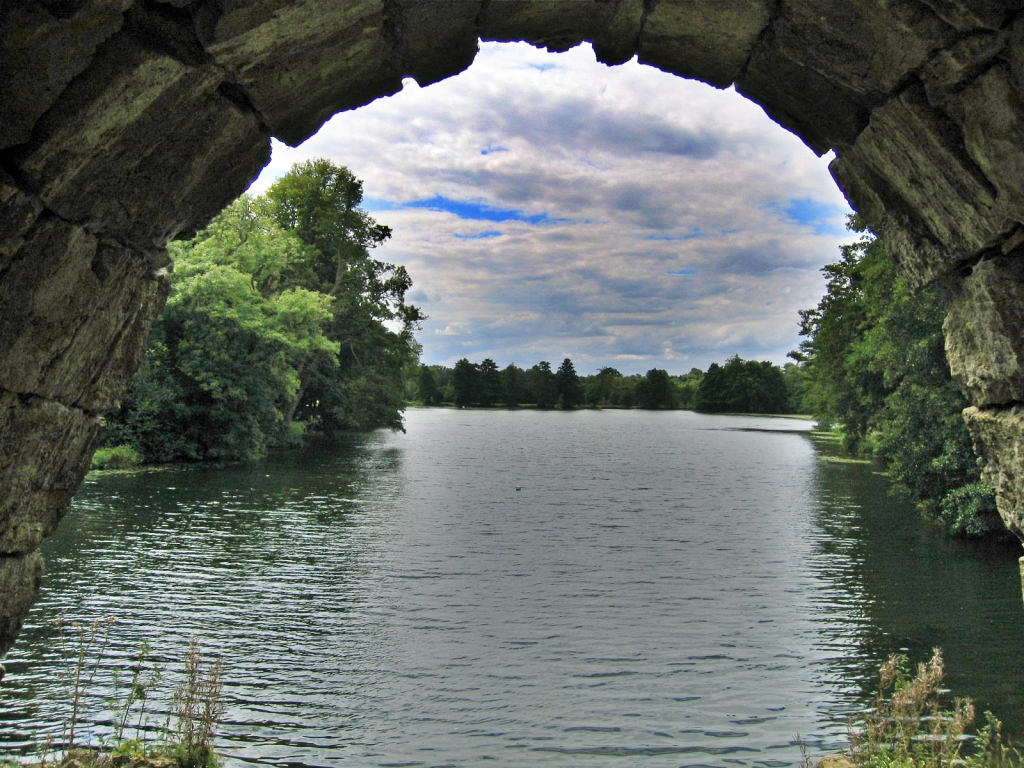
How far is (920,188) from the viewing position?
15.5 feet

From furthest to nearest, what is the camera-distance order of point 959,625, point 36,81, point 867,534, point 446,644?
point 867,534 → point 959,625 → point 446,644 → point 36,81

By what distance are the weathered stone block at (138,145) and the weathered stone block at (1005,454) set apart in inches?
191

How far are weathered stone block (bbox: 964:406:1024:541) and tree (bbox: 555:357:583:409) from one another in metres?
145

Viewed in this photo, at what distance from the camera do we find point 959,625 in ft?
38.7

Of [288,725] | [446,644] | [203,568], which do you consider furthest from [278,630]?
[203,568]

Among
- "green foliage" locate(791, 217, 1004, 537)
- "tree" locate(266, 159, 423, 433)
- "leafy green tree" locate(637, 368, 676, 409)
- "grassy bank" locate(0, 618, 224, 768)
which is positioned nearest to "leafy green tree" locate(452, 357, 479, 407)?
"leafy green tree" locate(637, 368, 676, 409)

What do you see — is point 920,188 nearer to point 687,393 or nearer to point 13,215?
point 13,215

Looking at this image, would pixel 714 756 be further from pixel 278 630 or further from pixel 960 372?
pixel 278 630

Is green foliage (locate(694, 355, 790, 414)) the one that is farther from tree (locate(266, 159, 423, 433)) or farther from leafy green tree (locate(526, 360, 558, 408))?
tree (locate(266, 159, 423, 433))

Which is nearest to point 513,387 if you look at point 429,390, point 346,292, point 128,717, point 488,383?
point 488,383

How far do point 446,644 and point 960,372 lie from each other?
25.4 ft

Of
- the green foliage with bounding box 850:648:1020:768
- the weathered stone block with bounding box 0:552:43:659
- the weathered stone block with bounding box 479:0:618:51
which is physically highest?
the weathered stone block with bounding box 479:0:618:51

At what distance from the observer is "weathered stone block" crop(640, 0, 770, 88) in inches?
179

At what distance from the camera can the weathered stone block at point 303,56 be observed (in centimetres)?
416
